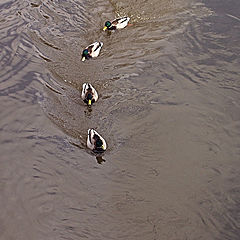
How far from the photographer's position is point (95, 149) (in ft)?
26.5

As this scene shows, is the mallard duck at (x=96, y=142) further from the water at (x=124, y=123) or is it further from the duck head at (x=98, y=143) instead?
the water at (x=124, y=123)

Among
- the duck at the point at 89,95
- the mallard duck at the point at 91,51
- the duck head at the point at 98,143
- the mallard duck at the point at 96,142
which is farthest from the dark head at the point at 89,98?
the mallard duck at the point at 91,51

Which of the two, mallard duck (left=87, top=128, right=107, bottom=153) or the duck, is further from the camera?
the duck

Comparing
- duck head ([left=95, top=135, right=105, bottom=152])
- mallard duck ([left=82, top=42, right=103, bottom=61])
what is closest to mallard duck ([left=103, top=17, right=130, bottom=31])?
mallard duck ([left=82, top=42, right=103, bottom=61])

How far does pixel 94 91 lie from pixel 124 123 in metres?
1.19

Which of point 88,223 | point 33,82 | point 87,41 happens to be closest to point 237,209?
point 88,223

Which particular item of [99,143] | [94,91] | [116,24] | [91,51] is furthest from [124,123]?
[116,24]

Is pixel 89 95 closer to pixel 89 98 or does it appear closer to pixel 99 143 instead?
pixel 89 98

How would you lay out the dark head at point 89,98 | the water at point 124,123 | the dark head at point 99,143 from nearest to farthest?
the water at point 124,123, the dark head at point 99,143, the dark head at point 89,98

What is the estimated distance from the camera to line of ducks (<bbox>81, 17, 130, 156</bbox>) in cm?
802

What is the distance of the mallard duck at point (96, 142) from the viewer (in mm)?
7973

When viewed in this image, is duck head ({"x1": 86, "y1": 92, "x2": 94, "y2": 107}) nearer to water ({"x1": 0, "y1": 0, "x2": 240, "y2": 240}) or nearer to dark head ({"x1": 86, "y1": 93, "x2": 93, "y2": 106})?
dark head ({"x1": 86, "y1": 93, "x2": 93, "y2": 106})

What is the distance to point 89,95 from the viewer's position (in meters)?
9.16

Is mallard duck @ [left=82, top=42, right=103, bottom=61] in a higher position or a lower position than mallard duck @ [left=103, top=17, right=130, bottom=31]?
lower
